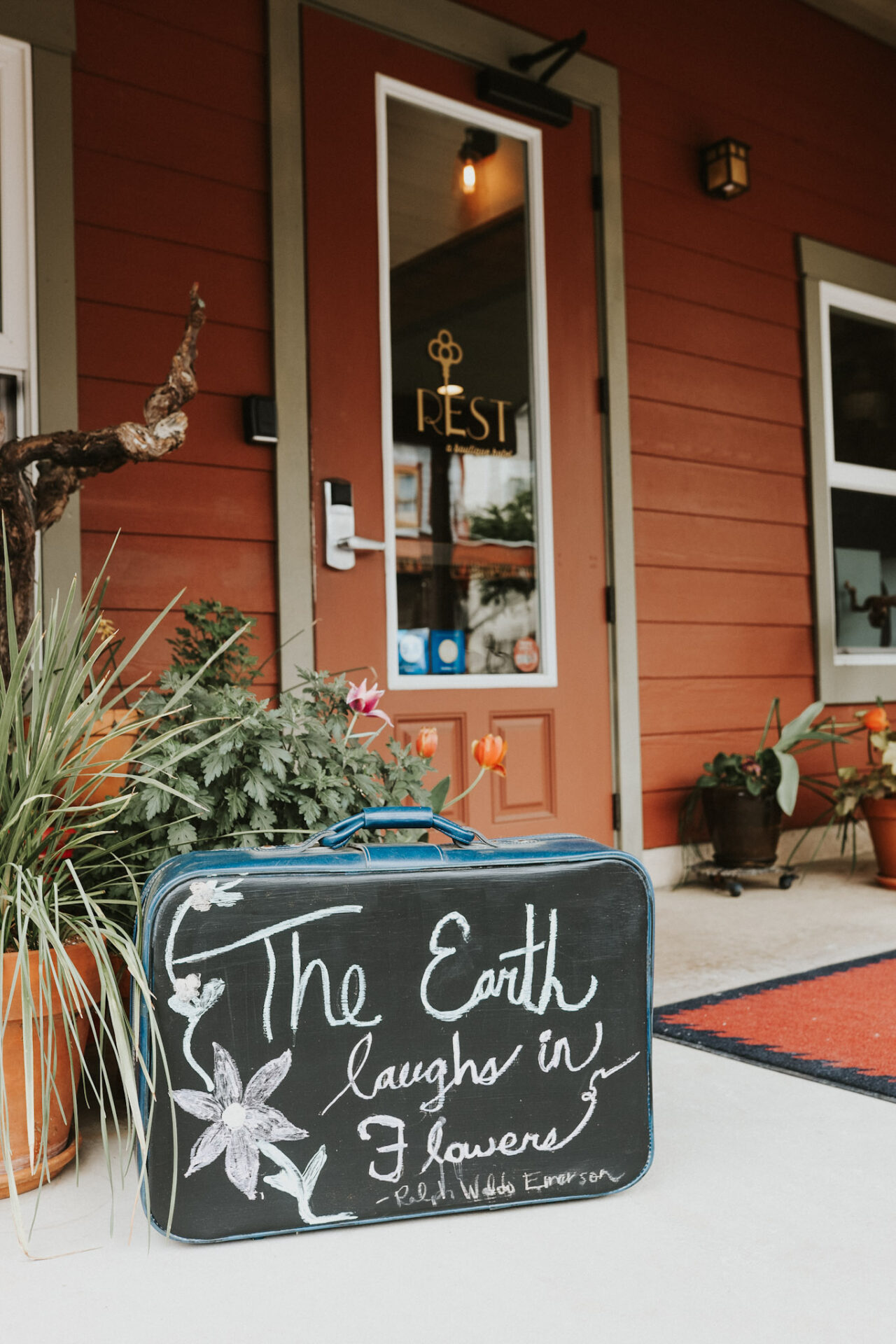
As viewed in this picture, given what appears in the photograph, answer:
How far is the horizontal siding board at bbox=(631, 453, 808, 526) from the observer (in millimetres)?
3379

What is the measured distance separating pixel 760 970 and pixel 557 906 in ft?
4.21

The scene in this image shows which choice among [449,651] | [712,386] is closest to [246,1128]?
[449,651]

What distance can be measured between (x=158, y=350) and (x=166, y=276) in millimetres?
180

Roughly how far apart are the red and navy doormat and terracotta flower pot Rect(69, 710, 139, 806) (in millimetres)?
1014

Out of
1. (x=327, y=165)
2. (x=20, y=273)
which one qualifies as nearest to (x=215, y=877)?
(x=20, y=273)

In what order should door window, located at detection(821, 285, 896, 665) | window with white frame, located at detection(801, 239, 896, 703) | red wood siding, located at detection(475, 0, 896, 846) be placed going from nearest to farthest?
1. red wood siding, located at detection(475, 0, 896, 846)
2. window with white frame, located at detection(801, 239, 896, 703)
3. door window, located at detection(821, 285, 896, 665)

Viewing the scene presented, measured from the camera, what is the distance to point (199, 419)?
2.50m

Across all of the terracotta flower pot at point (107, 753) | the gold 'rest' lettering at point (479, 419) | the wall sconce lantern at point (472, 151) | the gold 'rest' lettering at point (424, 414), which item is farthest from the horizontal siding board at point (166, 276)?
Result: the terracotta flower pot at point (107, 753)

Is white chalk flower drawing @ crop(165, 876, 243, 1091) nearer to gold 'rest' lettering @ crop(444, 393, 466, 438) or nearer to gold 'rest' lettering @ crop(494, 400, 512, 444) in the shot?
gold 'rest' lettering @ crop(444, 393, 466, 438)

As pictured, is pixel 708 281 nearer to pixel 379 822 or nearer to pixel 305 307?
pixel 305 307

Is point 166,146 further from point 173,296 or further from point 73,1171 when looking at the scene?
point 73,1171

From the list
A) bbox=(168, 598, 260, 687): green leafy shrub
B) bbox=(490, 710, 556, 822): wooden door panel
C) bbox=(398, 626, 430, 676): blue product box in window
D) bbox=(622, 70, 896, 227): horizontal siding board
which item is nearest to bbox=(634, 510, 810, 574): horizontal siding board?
bbox=(490, 710, 556, 822): wooden door panel

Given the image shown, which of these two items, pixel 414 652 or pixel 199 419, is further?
pixel 414 652

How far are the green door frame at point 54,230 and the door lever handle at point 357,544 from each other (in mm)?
655
